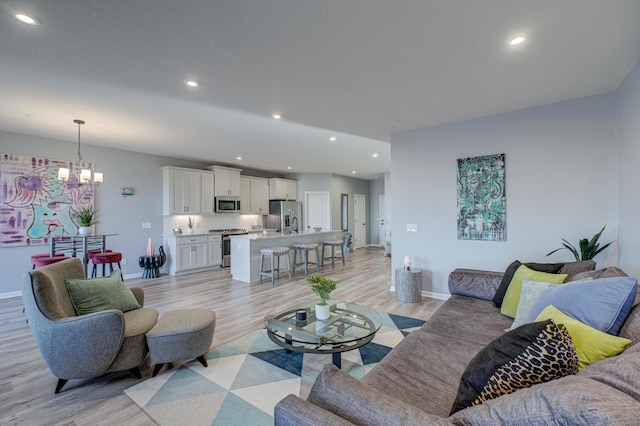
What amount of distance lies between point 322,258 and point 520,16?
5903 millimetres

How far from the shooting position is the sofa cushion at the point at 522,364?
3.13 ft

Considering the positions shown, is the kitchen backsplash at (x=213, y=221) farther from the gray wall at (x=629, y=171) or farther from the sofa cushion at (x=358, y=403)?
the gray wall at (x=629, y=171)

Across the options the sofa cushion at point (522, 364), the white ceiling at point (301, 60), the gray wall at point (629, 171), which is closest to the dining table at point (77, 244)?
the white ceiling at point (301, 60)

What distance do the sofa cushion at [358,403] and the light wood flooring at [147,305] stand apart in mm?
1591

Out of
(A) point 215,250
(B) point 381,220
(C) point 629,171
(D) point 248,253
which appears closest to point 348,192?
(B) point 381,220


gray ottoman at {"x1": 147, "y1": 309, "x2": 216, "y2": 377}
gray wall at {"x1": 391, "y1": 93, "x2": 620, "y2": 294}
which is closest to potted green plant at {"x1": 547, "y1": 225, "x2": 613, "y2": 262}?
gray wall at {"x1": 391, "y1": 93, "x2": 620, "y2": 294}

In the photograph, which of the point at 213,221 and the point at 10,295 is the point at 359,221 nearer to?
the point at 213,221

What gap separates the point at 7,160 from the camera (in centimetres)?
468

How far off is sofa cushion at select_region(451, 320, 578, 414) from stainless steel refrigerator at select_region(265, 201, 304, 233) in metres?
8.11

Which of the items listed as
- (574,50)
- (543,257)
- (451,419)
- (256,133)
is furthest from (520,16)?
(256,133)

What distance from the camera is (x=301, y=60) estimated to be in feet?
8.27

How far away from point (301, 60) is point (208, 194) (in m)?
5.49

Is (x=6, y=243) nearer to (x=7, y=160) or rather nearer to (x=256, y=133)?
(x=7, y=160)

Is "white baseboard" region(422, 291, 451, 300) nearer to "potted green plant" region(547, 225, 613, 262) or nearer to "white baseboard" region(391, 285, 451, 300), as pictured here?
"white baseboard" region(391, 285, 451, 300)
